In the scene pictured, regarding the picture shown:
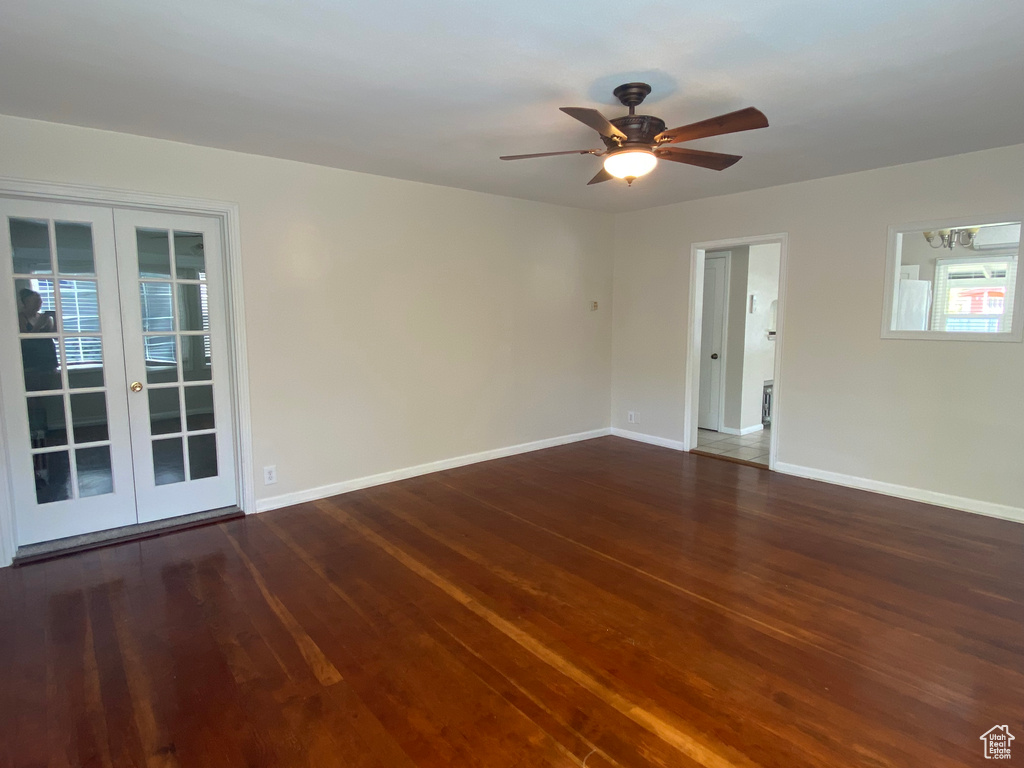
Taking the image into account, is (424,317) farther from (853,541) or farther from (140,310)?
(853,541)

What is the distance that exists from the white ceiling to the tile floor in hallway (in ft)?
9.75

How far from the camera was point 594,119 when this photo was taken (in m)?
2.38

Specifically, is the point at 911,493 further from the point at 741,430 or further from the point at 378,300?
the point at 378,300

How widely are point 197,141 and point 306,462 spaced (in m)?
2.33

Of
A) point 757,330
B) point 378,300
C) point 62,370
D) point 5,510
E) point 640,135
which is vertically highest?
point 640,135

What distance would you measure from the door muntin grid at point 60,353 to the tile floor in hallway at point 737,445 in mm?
5308

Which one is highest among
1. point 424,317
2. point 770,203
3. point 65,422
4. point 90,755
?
point 770,203

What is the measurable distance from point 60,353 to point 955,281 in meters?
6.13

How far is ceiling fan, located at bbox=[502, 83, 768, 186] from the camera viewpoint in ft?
7.80

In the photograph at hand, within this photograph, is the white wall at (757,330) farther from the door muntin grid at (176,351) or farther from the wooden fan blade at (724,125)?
the door muntin grid at (176,351)

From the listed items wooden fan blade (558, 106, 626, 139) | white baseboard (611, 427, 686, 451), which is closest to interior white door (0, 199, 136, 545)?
wooden fan blade (558, 106, 626, 139)

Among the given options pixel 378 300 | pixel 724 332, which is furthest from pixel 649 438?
pixel 378 300

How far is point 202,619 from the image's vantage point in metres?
2.59

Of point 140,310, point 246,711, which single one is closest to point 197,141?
point 140,310
